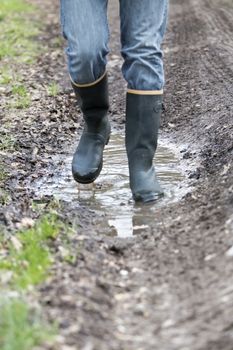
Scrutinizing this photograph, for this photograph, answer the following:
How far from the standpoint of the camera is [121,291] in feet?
8.71

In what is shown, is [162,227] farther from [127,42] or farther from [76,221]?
[127,42]

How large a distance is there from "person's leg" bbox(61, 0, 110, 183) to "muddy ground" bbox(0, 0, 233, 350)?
267 millimetres

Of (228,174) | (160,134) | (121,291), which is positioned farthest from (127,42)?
(160,134)

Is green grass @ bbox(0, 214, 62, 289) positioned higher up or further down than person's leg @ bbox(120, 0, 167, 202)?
further down

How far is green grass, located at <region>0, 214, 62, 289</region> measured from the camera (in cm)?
257

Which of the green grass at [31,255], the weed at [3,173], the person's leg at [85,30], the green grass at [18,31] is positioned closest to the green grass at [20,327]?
the green grass at [31,255]

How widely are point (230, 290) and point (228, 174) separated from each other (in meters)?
1.43

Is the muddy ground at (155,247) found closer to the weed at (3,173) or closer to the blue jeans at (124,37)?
the weed at (3,173)

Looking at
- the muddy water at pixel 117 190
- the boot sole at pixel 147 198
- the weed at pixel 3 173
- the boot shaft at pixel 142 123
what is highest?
the boot shaft at pixel 142 123

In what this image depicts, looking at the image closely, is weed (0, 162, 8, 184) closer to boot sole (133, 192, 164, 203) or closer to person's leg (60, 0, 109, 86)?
boot sole (133, 192, 164, 203)

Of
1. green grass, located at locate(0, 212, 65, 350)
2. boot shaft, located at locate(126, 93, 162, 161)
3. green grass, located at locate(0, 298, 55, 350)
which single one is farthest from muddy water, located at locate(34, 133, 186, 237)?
green grass, located at locate(0, 298, 55, 350)

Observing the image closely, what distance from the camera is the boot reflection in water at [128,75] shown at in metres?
3.49

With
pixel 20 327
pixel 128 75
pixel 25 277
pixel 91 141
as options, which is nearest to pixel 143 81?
pixel 128 75

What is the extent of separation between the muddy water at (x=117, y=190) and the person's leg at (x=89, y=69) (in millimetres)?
156
